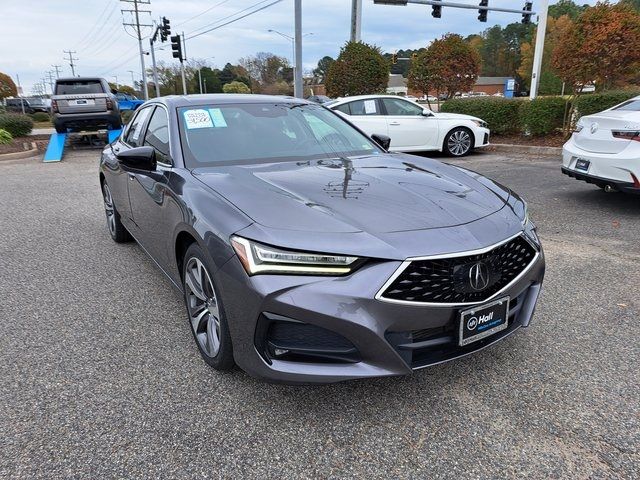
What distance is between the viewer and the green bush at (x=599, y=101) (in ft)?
32.2

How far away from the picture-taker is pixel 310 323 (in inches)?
78.4

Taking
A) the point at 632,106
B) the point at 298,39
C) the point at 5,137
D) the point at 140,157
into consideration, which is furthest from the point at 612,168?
the point at 5,137

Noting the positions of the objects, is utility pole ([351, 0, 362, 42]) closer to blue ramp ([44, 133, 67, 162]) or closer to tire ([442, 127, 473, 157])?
tire ([442, 127, 473, 157])

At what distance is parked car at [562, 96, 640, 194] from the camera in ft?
17.1

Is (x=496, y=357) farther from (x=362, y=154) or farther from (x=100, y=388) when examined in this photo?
(x=100, y=388)

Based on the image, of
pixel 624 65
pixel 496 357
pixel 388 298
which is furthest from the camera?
pixel 624 65

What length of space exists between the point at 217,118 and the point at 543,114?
10070 mm

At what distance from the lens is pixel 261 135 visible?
343 centimetres

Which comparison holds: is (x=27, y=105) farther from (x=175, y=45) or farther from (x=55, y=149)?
(x=55, y=149)

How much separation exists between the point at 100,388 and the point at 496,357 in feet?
7.33

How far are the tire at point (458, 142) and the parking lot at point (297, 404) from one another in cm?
749

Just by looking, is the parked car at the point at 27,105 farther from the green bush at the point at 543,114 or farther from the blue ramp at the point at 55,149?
the green bush at the point at 543,114

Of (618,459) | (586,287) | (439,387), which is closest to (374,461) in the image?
(439,387)

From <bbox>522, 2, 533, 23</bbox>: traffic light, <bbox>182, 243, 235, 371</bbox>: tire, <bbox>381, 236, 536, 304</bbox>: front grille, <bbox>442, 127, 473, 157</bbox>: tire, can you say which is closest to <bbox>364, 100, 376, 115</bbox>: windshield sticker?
<bbox>442, 127, 473, 157</bbox>: tire
